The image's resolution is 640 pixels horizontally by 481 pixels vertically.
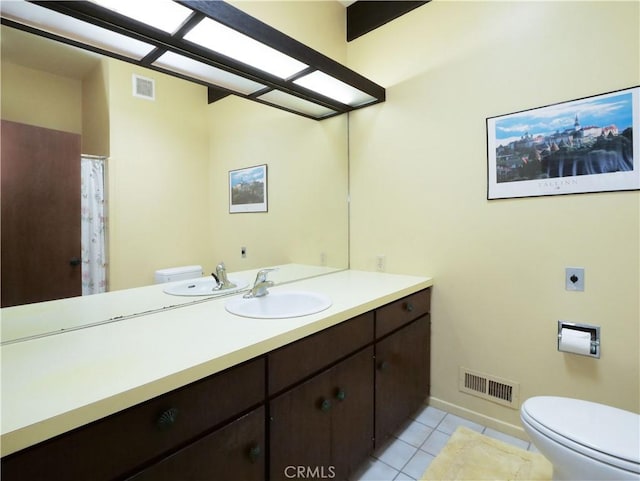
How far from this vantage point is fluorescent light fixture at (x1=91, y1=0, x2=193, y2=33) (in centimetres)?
115

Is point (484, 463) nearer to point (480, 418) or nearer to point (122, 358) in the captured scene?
point (480, 418)

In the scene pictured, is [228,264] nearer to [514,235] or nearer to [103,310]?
[103,310]

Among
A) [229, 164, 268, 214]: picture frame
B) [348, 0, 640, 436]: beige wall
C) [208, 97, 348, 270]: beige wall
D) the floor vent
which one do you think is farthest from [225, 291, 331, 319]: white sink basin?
the floor vent

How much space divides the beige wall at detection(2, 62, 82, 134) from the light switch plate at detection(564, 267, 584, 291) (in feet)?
7.27

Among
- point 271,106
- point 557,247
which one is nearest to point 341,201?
point 271,106

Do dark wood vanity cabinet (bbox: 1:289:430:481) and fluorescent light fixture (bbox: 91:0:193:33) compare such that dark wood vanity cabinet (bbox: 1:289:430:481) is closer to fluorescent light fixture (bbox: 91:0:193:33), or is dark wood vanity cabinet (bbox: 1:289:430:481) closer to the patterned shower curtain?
the patterned shower curtain

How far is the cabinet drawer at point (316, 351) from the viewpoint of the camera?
106cm

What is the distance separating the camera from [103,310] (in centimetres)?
121

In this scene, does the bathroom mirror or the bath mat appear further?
the bath mat

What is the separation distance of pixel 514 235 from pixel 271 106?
1.59 metres

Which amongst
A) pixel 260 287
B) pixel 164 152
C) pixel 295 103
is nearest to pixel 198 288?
pixel 260 287

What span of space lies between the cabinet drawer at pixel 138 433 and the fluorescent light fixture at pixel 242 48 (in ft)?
4.44

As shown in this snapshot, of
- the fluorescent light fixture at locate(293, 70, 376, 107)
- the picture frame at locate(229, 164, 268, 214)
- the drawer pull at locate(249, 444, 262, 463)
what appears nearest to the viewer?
the drawer pull at locate(249, 444, 262, 463)

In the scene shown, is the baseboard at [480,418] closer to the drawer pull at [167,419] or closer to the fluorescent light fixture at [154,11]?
the drawer pull at [167,419]
